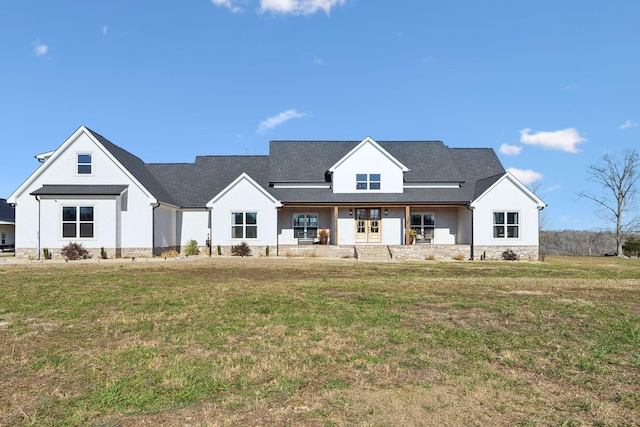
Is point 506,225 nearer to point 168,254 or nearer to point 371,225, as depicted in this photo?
point 371,225

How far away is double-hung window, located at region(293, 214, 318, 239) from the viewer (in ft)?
104

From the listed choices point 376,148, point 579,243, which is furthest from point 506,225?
point 579,243

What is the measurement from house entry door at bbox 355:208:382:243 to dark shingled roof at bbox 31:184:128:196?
50.9 ft

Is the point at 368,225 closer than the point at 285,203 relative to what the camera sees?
No

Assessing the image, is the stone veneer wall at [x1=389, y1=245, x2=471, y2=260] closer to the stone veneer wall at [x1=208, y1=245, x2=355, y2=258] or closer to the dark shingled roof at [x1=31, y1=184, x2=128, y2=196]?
the stone veneer wall at [x1=208, y1=245, x2=355, y2=258]

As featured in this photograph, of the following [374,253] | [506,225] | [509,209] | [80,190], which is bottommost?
[374,253]

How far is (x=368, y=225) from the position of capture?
103ft

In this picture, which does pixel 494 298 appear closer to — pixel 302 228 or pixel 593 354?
pixel 593 354

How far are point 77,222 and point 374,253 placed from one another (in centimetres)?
1786

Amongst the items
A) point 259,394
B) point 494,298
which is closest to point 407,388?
point 259,394

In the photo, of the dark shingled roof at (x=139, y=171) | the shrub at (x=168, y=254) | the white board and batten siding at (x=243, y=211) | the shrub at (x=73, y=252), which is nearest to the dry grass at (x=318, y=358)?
the shrub at (x=73, y=252)

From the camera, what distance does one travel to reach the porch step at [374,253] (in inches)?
1076

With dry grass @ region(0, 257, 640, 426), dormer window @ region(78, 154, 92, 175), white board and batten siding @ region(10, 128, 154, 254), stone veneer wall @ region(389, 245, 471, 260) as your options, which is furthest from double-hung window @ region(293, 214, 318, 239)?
dry grass @ region(0, 257, 640, 426)

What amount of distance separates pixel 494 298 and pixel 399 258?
53.6ft
